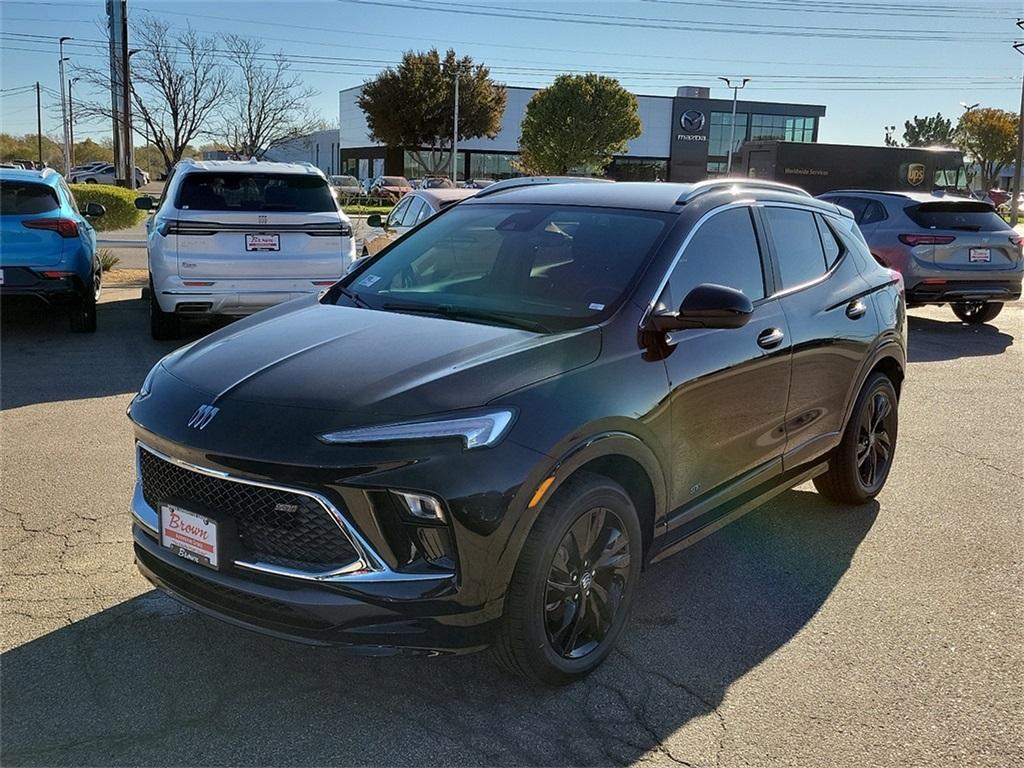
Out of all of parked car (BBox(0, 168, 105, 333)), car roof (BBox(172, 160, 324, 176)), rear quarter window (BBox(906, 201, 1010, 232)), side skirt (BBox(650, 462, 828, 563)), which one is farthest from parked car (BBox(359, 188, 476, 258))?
side skirt (BBox(650, 462, 828, 563))

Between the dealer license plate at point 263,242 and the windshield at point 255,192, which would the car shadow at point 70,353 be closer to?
the dealer license plate at point 263,242

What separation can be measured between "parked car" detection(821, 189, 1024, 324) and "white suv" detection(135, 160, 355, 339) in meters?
6.31

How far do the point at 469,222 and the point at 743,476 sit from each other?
179cm

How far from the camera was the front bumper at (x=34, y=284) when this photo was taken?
8.66 m

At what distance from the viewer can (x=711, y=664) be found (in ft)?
11.4

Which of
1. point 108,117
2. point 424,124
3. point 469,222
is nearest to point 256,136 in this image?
point 108,117

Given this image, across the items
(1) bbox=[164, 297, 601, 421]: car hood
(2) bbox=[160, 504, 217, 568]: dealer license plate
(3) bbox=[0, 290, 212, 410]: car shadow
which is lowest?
(3) bbox=[0, 290, 212, 410]: car shadow

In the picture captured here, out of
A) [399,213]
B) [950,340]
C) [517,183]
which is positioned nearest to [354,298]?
[517,183]

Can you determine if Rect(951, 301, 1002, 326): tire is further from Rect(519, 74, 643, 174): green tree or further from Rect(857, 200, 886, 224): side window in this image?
Rect(519, 74, 643, 174): green tree

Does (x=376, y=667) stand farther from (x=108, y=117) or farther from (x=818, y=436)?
(x=108, y=117)

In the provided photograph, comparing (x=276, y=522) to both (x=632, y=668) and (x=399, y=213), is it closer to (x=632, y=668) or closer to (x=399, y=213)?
(x=632, y=668)

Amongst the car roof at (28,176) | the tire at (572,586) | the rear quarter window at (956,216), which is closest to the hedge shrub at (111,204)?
the car roof at (28,176)

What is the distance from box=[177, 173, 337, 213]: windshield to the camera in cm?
878

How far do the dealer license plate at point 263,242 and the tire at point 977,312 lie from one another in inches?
351
